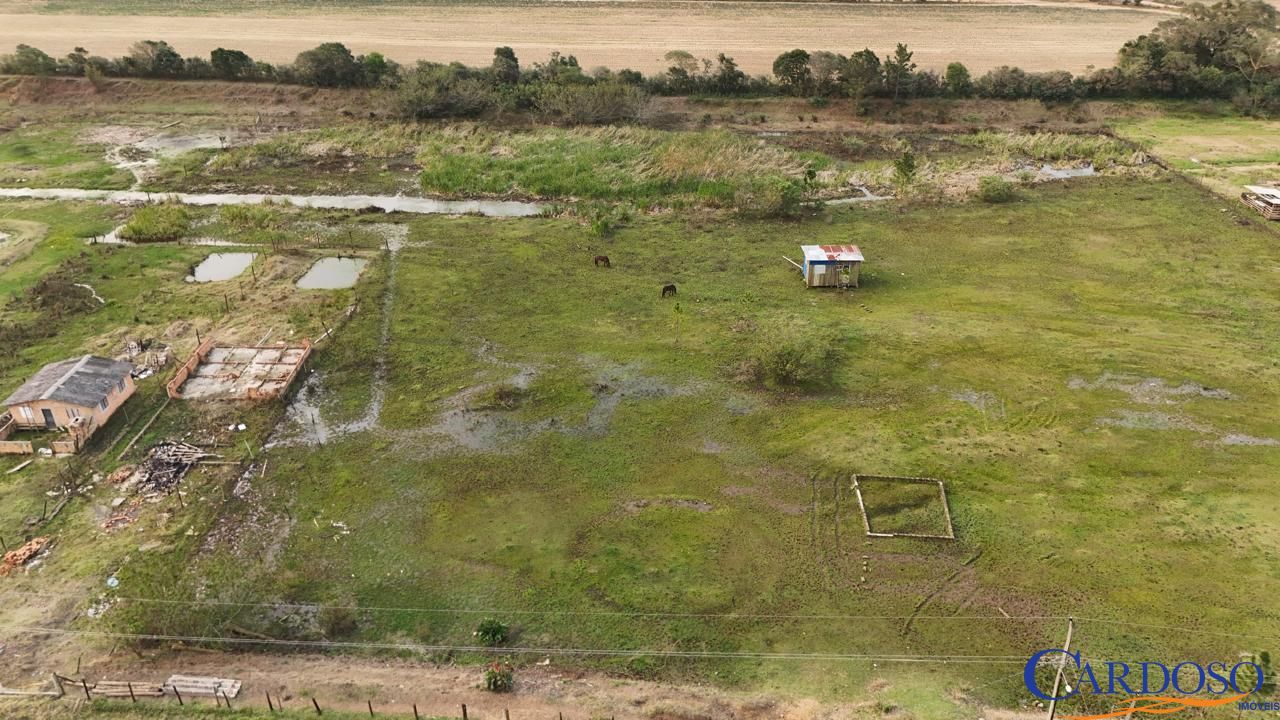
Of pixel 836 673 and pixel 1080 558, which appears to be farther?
pixel 1080 558

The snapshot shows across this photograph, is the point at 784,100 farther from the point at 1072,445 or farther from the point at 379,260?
the point at 1072,445

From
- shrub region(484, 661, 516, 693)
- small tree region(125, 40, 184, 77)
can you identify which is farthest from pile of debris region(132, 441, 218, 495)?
small tree region(125, 40, 184, 77)

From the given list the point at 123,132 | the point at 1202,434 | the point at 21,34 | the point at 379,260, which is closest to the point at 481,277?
the point at 379,260

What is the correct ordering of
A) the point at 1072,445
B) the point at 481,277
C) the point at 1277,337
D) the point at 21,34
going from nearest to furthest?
the point at 1072,445 → the point at 1277,337 → the point at 481,277 → the point at 21,34

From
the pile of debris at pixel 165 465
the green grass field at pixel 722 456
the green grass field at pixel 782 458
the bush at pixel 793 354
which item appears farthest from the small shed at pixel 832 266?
the pile of debris at pixel 165 465

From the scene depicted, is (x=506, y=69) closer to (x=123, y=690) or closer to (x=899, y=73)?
(x=899, y=73)
